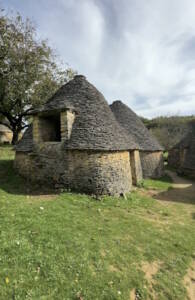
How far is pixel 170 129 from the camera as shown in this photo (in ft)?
117

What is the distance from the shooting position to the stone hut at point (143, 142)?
14094 mm

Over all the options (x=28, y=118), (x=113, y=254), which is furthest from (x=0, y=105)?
(x=113, y=254)

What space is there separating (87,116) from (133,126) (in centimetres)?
787

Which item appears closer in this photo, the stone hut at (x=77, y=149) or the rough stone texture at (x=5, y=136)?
the stone hut at (x=77, y=149)

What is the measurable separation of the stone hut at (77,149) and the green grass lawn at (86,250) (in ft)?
3.97

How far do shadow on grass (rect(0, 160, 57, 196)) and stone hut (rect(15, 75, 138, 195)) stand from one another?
36 centimetres

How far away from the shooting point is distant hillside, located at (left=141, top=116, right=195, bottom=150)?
32.7 metres

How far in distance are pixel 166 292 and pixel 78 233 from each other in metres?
2.31

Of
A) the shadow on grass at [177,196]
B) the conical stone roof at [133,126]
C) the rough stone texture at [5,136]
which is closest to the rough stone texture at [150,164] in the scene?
the conical stone roof at [133,126]

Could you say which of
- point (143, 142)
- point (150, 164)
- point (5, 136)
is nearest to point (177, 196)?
point (150, 164)

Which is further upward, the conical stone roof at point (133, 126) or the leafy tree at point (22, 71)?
the leafy tree at point (22, 71)

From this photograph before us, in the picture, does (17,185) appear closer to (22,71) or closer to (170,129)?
(22,71)

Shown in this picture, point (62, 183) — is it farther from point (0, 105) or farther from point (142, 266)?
point (0, 105)

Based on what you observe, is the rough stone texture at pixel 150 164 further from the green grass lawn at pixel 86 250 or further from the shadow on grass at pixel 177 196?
the green grass lawn at pixel 86 250
